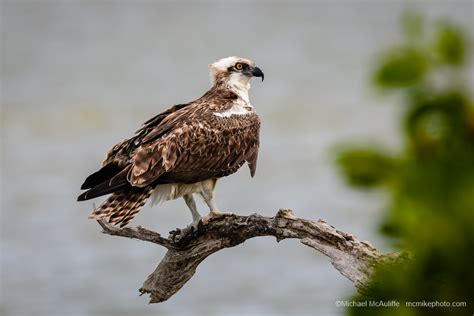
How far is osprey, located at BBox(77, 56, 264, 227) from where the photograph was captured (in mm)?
7789

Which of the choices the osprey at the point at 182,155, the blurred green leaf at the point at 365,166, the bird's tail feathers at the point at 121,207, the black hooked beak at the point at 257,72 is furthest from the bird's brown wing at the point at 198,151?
the blurred green leaf at the point at 365,166

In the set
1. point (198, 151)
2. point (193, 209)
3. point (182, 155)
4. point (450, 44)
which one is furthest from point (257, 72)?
point (450, 44)

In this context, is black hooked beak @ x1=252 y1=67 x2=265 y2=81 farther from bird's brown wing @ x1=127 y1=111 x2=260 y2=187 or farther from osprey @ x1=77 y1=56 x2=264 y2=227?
bird's brown wing @ x1=127 y1=111 x2=260 y2=187

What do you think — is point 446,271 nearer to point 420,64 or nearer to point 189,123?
point 420,64

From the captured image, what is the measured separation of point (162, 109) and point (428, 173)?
99.3ft

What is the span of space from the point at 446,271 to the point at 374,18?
1661 inches

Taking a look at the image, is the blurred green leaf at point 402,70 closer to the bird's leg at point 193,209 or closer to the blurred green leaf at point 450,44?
the blurred green leaf at point 450,44

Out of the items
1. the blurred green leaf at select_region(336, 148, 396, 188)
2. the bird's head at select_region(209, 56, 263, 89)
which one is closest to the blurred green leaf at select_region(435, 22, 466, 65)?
the blurred green leaf at select_region(336, 148, 396, 188)

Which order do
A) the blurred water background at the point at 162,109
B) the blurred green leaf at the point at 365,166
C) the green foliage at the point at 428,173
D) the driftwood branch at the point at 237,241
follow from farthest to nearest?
the blurred water background at the point at 162,109
the driftwood branch at the point at 237,241
the blurred green leaf at the point at 365,166
the green foliage at the point at 428,173

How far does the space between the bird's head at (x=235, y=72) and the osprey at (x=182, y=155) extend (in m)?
0.01

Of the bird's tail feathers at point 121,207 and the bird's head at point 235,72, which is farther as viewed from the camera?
the bird's head at point 235,72

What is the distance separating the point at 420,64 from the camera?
2.43 m

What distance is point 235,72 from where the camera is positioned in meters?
9.46

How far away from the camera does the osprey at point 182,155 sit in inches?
307
